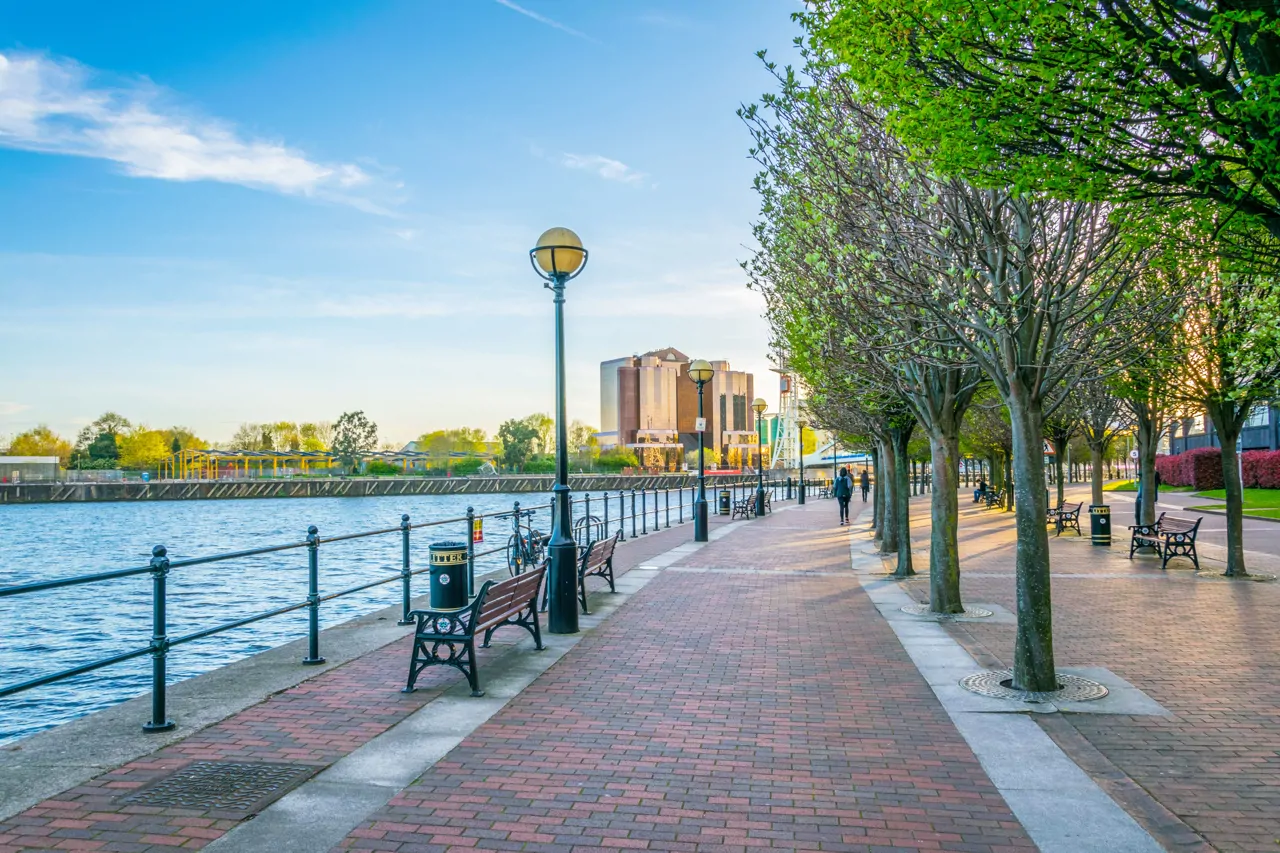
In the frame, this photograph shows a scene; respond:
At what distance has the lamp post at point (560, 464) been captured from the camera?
34.1ft

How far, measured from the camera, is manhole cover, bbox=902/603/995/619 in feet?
38.7

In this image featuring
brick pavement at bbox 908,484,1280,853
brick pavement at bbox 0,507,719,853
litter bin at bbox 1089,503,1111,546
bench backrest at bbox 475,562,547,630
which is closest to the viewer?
brick pavement at bbox 0,507,719,853

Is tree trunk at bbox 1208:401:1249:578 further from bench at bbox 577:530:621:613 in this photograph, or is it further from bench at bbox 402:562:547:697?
bench at bbox 402:562:547:697

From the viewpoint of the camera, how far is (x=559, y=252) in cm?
1083

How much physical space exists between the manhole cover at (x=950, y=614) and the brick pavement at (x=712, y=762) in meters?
1.61

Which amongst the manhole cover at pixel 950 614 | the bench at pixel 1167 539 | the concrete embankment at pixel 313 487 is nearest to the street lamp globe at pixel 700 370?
the bench at pixel 1167 539

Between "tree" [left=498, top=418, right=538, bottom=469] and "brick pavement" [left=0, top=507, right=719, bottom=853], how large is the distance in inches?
Answer: 5764

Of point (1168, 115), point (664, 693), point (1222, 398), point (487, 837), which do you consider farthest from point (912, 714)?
point (1222, 398)

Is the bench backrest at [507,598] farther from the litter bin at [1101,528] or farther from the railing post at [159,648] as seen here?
the litter bin at [1101,528]

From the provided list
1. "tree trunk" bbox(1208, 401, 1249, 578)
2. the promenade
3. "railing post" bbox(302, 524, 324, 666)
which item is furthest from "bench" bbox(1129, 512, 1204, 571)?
"railing post" bbox(302, 524, 324, 666)

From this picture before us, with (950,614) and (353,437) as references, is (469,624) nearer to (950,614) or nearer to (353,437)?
(950,614)

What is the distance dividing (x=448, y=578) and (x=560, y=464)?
9.07 feet

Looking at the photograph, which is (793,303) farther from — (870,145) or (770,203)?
(870,145)

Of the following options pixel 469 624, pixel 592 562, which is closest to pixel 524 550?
pixel 592 562
